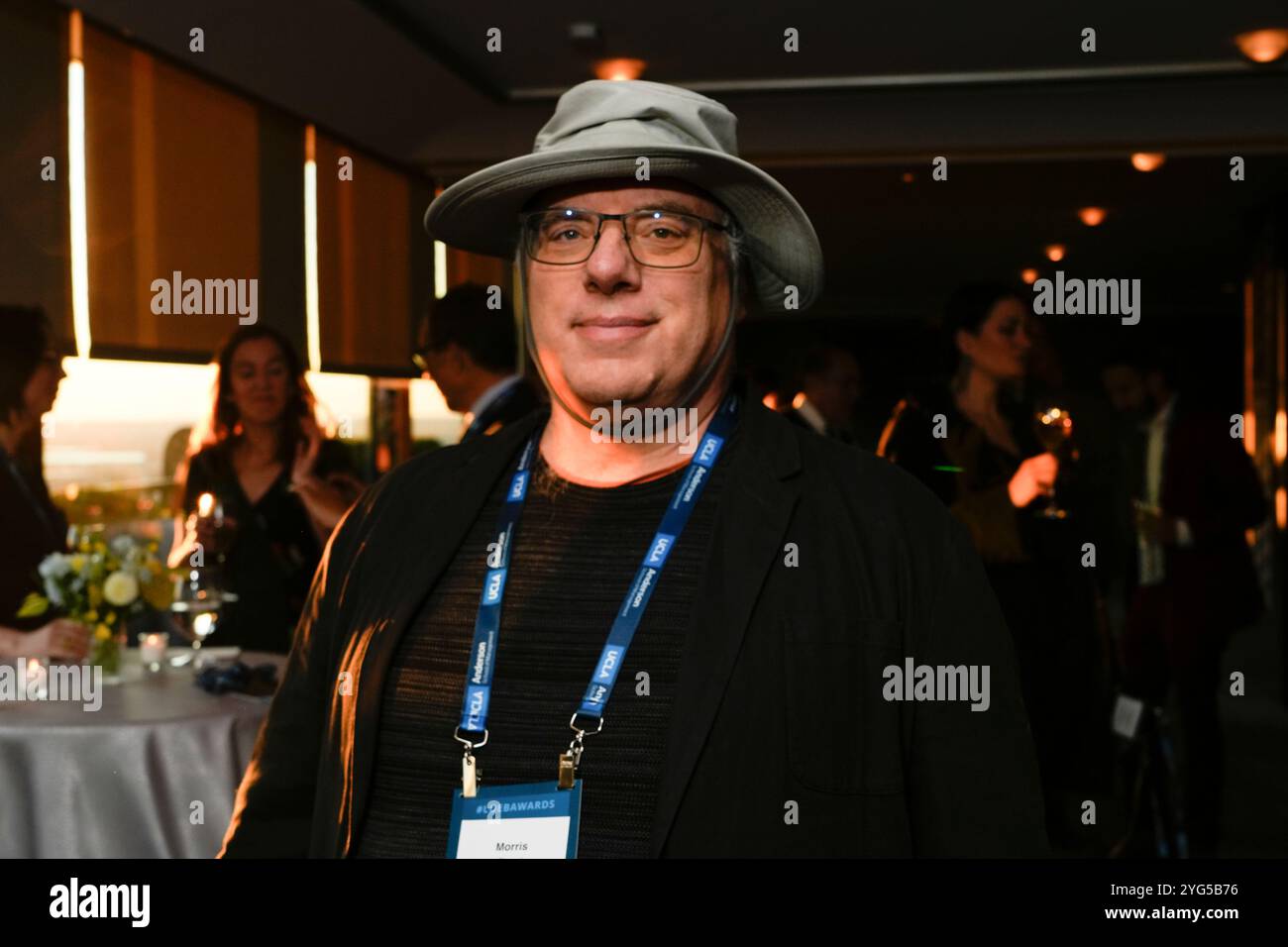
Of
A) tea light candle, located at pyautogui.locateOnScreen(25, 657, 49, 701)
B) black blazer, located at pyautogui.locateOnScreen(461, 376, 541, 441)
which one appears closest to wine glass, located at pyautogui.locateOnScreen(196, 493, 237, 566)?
tea light candle, located at pyautogui.locateOnScreen(25, 657, 49, 701)

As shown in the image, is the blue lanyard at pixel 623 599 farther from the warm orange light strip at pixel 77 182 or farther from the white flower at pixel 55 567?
the warm orange light strip at pixel 77 182

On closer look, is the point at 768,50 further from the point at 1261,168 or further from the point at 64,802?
the point at 64,802

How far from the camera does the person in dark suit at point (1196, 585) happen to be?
4.26 meters

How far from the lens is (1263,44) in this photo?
5.39 metres

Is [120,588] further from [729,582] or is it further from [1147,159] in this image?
[1147,159]

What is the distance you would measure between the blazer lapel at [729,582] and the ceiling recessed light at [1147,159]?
569 cm

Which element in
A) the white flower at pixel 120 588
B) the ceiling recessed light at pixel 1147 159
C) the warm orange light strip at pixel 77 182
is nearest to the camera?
the white flower at pixel 120 588

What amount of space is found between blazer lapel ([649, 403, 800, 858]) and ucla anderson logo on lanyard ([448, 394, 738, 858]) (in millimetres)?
50

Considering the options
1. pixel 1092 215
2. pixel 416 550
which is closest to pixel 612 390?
pixel 416 550

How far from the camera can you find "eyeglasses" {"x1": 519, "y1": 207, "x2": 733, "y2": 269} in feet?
4.60

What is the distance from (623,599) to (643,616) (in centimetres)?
3

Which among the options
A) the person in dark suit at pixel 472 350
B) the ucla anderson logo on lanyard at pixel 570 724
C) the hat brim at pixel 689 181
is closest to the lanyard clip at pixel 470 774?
the ucla anderson logo on lanyard at pixel 570 724

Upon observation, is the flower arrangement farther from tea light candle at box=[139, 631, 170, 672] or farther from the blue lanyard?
the blue lanyard

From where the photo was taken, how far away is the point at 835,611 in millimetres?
Answer: 1286
